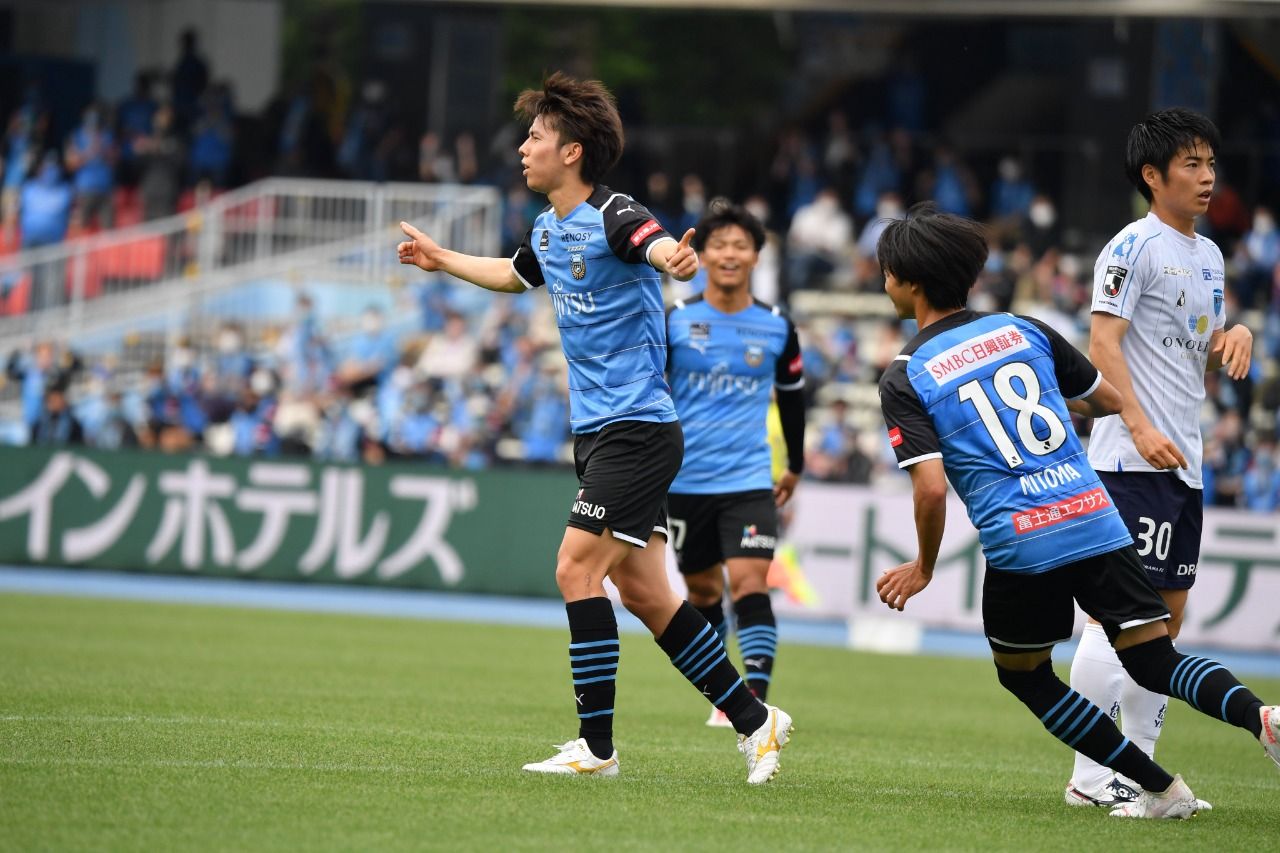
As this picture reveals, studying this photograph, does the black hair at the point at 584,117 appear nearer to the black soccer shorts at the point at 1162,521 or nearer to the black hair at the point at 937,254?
the black hair at the point at 937,254

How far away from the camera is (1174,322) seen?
21.4 feet

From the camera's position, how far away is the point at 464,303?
83.7ft

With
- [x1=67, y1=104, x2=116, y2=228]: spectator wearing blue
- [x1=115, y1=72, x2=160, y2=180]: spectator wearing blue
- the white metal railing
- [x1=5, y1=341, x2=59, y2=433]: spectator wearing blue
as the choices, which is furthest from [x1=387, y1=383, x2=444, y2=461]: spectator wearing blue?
[x1=115, y1=72, x2=160, y2=180]: spectator wearing blue

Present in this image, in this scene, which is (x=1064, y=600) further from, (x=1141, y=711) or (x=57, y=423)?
(x=57, y=423)

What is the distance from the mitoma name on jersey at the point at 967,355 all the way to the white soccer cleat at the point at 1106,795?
1809 millimetres

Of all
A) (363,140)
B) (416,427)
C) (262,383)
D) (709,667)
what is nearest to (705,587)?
(709,667)

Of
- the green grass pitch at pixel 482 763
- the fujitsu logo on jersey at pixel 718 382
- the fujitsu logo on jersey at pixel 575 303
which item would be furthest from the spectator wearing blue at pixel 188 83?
the fujitsu logo on jersey at pixel 575 303

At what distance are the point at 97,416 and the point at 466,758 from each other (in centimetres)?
Result: 1698

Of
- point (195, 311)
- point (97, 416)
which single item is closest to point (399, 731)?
point (97, 416)

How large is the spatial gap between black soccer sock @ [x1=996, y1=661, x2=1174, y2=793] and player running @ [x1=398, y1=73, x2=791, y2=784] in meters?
1.00

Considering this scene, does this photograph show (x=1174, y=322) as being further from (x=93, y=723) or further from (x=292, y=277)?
(x=292, y=277)

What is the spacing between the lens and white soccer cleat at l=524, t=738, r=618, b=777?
6.28 metres

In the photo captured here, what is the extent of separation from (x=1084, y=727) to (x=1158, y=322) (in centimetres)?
167

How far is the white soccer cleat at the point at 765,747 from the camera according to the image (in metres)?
6.35
